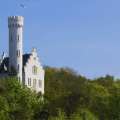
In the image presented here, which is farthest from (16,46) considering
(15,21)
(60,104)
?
(60,104)

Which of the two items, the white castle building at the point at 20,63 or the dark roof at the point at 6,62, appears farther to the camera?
the dark roof at the point at 6,62

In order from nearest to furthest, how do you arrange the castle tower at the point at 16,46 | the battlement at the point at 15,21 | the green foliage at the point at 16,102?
the green foliage at the point at 16,102 < the castle tower at the point at 16,46 < the battlement at the point at 15,21

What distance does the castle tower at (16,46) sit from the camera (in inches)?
4659

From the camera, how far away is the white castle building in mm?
118438

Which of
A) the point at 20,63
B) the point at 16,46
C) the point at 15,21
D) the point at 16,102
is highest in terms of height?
the point at 15,21

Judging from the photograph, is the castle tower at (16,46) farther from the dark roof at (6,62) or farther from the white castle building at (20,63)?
the dark roof at (6,62)

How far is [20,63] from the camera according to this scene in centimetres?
11894

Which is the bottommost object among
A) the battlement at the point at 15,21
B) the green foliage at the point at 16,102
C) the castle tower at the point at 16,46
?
the green foliage at the point at 16,102

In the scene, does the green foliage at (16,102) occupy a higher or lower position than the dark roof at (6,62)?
lower

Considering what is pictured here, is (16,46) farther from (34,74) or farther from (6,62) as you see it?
(34,74)

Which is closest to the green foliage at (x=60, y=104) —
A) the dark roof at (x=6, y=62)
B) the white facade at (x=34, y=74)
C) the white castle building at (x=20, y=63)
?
the white facade at (x=34, y=74)

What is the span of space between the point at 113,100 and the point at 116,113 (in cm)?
351

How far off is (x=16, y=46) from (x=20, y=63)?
2.68 meters

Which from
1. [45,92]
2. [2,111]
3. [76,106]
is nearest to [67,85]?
[45,92]
